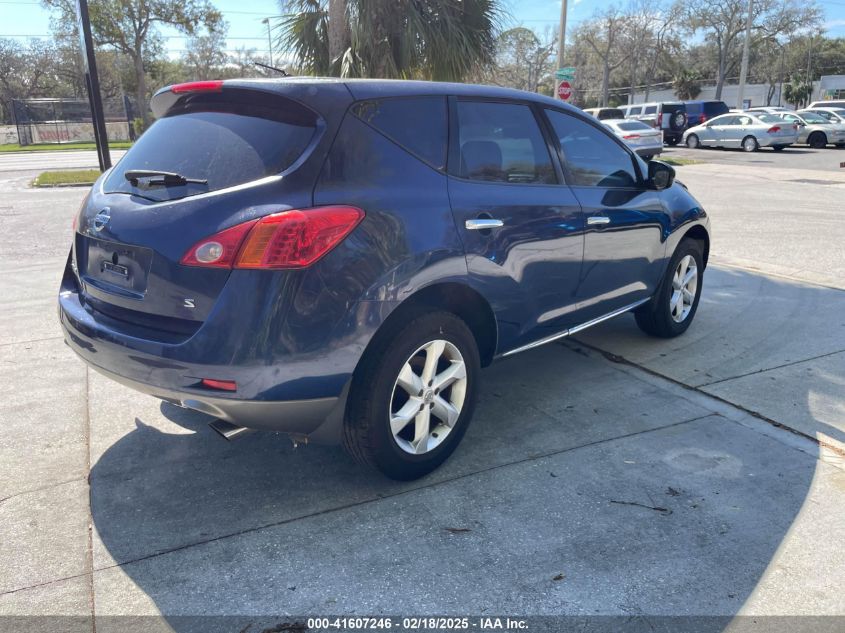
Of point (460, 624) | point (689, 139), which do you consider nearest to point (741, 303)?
point (460, 624)

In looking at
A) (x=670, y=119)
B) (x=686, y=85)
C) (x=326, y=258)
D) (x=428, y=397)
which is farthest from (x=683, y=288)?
(x=686, y=85)

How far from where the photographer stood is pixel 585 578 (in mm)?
2625

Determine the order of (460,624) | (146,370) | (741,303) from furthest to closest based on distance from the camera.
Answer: (741,303), (146,370), (460,624)

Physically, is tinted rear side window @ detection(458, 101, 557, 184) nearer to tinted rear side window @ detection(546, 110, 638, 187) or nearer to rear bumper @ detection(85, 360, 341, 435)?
tinted rear side window @ detection(546, 110, 638, 187)

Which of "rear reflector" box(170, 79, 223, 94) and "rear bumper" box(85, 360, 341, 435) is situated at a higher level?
"rear reflector" box(170, 79, 223, 94)

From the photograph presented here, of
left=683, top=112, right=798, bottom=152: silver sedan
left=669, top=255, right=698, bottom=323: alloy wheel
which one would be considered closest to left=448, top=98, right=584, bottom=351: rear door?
left=669, top=255, right=698, bottom=323: alloy wheel

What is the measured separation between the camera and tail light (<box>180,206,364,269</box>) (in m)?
2.62

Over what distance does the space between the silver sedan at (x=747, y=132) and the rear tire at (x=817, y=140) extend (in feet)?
7.27

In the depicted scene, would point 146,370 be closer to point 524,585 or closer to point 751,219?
point 524,585

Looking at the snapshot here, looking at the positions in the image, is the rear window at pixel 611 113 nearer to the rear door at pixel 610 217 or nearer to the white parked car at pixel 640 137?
the white parked car at pixel 640 137

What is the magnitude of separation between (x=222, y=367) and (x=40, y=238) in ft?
26.6

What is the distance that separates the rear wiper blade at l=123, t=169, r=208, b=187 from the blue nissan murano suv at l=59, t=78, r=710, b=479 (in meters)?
0.01

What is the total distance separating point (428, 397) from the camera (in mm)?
3205

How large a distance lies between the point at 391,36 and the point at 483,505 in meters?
7.18
